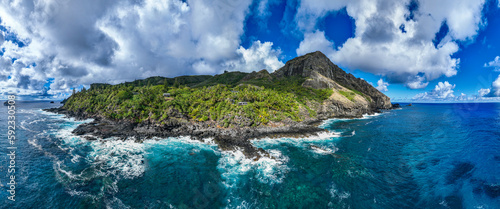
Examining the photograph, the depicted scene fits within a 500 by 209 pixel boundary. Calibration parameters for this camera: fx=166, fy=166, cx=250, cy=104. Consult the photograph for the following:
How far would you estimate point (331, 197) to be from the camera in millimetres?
22109

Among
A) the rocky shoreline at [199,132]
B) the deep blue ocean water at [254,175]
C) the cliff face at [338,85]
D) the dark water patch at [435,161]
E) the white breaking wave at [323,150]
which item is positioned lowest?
the deep blue ocean water at [254,175]

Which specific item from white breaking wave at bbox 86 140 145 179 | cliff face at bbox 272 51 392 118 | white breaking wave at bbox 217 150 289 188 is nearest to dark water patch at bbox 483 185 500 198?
white breaking wave at bbox 217 150 289 188

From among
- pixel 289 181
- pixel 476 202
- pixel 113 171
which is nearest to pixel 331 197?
pixel 289 181

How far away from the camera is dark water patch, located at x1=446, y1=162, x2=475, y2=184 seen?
25.4m

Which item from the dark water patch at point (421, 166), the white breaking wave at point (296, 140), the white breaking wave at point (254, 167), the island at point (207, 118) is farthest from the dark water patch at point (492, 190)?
the island at point (207, 118)

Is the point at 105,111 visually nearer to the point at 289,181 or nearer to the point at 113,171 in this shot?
the point at 113,171

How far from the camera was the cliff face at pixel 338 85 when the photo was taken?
102 m

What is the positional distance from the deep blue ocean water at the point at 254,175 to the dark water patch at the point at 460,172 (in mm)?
125

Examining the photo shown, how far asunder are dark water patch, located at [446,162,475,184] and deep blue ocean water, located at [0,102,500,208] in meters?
0.13

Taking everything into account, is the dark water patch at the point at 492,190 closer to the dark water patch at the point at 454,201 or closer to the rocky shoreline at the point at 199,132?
the dark water patch at the point at 454,201

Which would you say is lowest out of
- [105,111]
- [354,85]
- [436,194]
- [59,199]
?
[59,199]

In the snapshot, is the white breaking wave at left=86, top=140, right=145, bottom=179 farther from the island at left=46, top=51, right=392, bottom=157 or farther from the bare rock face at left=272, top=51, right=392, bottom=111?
the bare rock face at left=272, top=51, right=392, bottom=111

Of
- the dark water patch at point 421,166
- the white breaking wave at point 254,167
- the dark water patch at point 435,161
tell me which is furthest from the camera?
the dark water patch at point 435,161

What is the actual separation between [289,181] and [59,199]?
3068cm
